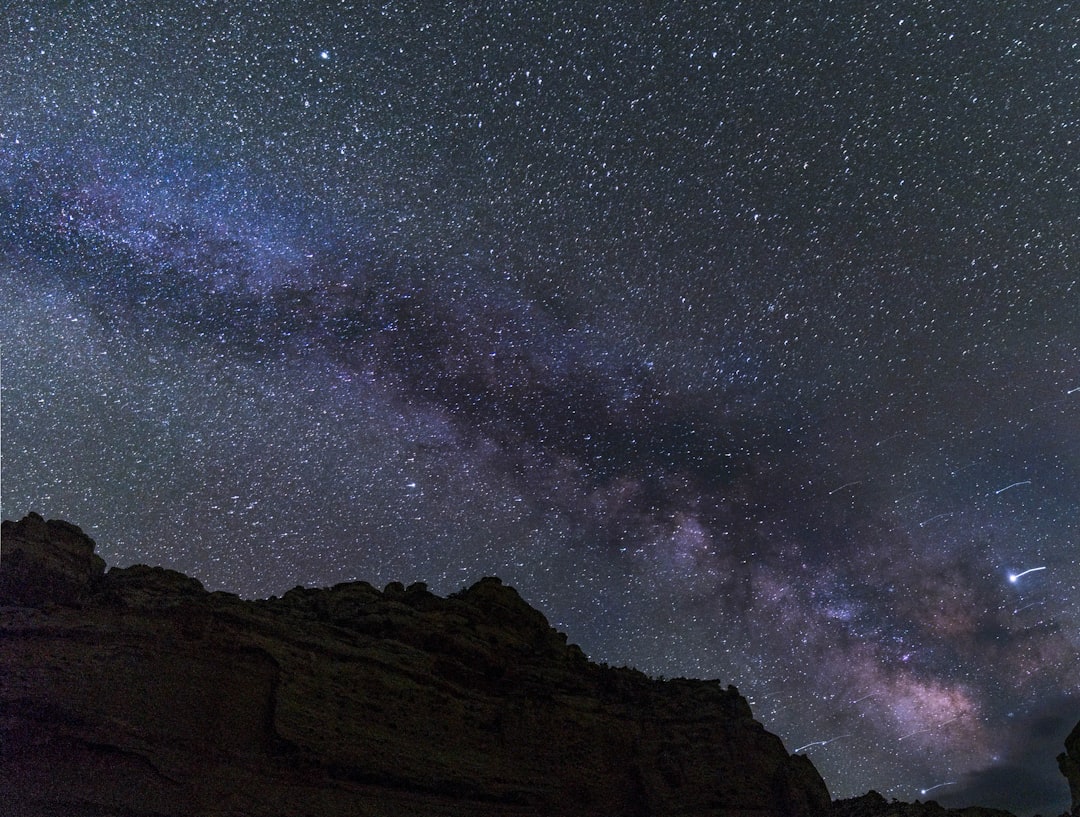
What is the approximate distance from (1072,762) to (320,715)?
40.1 metres

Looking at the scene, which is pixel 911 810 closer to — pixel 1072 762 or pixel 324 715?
pixel 1072 762

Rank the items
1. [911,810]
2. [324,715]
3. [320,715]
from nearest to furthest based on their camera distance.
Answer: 1. [320,715]
2. [324,715]
3. [911,810]

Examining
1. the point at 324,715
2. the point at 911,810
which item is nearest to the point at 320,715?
the point at 324,715

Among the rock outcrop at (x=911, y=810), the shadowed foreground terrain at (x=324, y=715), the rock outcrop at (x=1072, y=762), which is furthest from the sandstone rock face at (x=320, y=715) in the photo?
the rock outcrop at (x=1072, y=762)

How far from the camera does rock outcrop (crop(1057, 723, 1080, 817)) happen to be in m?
37.3

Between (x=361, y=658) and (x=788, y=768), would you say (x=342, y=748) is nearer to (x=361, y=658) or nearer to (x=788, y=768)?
(x=361, y=658)

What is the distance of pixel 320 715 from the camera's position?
1199 inches

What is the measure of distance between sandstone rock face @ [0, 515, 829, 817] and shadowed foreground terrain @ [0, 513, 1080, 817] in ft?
0.25

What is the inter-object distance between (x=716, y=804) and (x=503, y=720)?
1351 cm

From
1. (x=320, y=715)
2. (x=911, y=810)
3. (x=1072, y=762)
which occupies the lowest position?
(x=911, y=810)

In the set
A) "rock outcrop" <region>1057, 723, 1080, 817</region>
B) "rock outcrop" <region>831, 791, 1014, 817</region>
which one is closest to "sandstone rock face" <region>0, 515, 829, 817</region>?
"rock outcrop" <region>831, 791, 1014, 817</region>

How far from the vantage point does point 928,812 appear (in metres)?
37.2

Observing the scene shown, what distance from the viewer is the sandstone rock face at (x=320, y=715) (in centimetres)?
2639

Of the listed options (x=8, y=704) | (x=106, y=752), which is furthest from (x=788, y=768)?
(x=8, y=704)
